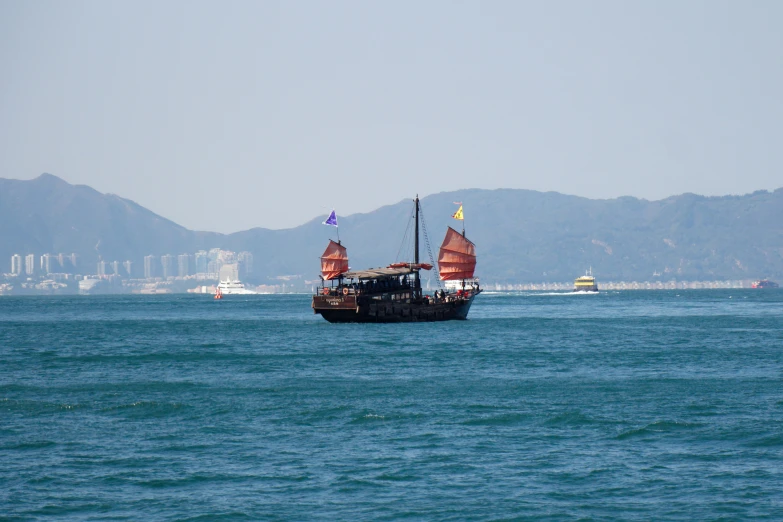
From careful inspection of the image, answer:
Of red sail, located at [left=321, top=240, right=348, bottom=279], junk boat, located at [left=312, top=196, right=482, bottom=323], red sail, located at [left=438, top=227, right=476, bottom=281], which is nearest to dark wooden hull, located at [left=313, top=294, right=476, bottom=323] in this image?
junk boat, located at [left=312, top=196, right=482, bottom=323]

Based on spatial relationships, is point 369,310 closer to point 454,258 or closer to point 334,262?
point 334,262

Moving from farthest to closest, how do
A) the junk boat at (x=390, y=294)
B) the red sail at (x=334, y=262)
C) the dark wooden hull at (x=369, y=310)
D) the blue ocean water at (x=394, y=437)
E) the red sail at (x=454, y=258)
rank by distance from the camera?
the red sail at (x=454, y=258) → the red sail at (x=334, y=262) → the junk boat at (x=390, y=294) → the dark wooden hull at (x=369, y=310) → the blue ocean water at (x=394, y=437)

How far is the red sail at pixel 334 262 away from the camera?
107m

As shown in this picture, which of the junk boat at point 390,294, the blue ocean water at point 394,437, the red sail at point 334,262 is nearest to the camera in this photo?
the blue ocean water at point 394,437

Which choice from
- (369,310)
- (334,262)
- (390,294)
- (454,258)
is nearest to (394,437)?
(369,310)

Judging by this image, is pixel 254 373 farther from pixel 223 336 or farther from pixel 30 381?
pixel 223 336

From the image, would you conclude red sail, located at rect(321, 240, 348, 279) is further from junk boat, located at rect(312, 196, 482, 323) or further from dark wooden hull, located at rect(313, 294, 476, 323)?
dark wooden hull, located at rect(313, 294, 476, 323)

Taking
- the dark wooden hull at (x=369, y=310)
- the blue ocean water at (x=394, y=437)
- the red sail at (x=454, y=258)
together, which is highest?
the red sail at (x=454, y=258)

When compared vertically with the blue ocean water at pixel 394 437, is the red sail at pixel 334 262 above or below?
above

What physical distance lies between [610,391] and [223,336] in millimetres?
48121

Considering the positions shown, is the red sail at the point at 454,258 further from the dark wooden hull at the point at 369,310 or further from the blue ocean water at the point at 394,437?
the blue ocean water at the point at 394,437

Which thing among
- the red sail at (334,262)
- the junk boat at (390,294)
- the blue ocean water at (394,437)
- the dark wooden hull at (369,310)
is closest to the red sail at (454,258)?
the junk boat at (390,294)

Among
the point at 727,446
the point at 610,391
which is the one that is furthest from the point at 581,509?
the point at 610,391

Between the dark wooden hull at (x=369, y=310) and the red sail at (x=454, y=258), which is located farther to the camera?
the red sail at (x=454, y=258)
